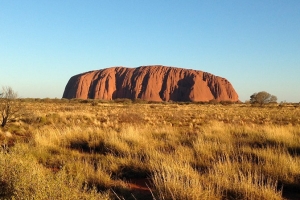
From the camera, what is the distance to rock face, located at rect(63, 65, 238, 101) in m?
123

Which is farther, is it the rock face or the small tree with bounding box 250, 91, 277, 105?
the rock face

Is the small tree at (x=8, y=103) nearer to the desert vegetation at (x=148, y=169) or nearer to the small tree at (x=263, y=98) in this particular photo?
the desert vegetation at (x=148, y=169)

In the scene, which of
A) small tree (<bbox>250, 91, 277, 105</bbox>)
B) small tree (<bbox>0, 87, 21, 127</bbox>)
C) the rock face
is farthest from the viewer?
the rock face

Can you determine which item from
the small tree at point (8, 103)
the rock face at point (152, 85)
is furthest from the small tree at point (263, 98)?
the small tree at point (8, 103)

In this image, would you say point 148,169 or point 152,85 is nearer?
point 148,169

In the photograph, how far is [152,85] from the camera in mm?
126250

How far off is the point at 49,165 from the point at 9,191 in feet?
9.27

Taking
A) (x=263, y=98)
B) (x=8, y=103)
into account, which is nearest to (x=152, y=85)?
(x=263, y=98)

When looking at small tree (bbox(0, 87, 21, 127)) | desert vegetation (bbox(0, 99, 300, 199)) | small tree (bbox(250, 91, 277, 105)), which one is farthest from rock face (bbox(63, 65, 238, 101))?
desert vegetation (bbox(0, 99, 300, 199))

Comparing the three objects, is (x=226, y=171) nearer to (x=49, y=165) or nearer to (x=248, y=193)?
(x=248, y=193)

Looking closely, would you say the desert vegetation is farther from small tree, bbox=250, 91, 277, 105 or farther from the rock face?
the rock face

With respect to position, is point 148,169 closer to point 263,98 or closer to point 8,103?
point 8,103

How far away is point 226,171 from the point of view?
5266 millimetres

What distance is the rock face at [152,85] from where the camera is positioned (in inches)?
4855
